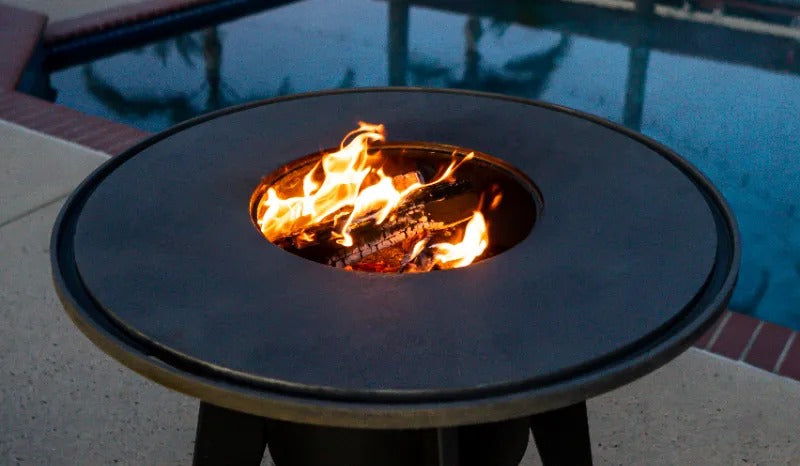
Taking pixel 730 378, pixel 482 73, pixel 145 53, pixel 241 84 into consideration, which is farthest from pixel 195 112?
pixel 730 378

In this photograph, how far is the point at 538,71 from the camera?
8.11 metres

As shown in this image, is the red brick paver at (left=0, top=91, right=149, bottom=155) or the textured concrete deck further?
the red brick paver at (left=0, top=91, right=149, bottom=155)

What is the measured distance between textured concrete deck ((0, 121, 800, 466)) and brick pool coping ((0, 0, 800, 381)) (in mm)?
104

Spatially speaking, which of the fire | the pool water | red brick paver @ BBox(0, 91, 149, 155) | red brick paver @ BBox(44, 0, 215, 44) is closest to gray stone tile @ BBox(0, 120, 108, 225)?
red brick paver @ BBox(0, 91, 149, 155)

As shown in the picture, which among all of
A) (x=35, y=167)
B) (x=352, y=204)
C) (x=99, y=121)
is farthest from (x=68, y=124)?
(x=352, y=204)

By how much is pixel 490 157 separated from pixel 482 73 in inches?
235

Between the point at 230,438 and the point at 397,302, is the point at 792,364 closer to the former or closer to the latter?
the point at 397,302

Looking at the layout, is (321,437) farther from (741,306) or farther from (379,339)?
(741,306)

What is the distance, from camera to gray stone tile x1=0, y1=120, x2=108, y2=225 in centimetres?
441

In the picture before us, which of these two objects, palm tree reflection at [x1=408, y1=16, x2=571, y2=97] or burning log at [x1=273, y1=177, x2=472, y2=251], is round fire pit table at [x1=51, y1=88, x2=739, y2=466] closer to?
burning log at [x1=273, y1=177, x2=472, y2=251]

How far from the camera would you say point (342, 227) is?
2268mm

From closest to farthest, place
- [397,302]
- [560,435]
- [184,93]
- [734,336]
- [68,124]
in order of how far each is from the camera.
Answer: [397,302], [560,435], [734,336], [68,124], [184,93]

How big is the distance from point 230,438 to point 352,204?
2.44 ft

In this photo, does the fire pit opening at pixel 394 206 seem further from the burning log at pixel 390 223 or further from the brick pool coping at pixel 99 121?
the brick pool coping at pixel 99 121
